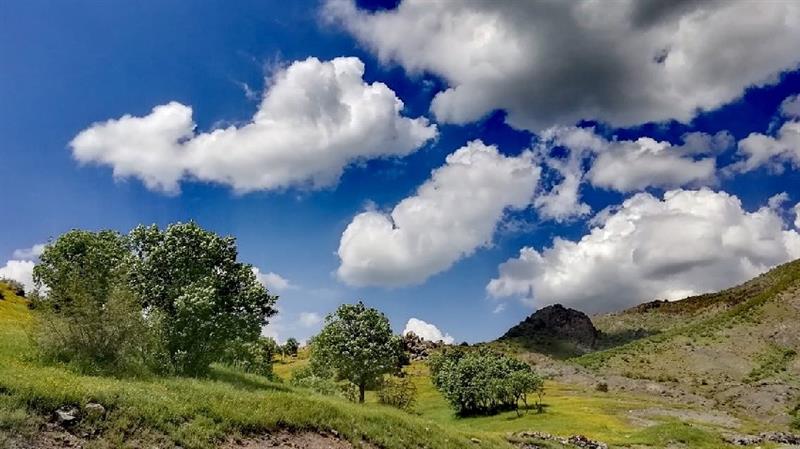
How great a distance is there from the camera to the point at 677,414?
3322 inches

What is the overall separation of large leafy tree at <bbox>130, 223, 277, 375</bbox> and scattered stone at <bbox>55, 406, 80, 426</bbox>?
49.5 feet

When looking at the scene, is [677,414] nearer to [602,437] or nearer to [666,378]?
[602,437]

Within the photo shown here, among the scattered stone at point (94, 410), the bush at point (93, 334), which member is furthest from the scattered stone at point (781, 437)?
the scattered stone at point (94, 410)

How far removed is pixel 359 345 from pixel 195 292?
2887 cm

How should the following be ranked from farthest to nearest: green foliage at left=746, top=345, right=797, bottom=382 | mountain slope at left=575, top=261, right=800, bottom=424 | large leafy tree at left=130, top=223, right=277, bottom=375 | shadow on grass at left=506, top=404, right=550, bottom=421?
1. green foliage at left=746, top=345, right=797, bottom=382
2. mountain slope at left=575, top=261, right=800, bottom=424
3. shadow on grass at left=506, top=404, right=550, bottom=421
4. large leafy tree at left=130, top=223, right=277, bottom=375

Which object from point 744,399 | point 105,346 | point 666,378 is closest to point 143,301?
point 105,346

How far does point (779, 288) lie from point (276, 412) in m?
176

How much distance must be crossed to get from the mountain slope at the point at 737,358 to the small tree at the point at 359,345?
6600cm

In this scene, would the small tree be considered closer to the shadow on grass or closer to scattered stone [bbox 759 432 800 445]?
the shadow on grass

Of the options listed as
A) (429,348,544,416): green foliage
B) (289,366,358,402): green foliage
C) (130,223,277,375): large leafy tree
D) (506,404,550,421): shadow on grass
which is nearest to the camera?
(130,223,277,375): large leafy tree

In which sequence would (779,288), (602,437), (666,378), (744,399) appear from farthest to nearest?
(779,288) < (666,378) < (744,399) < (602,437)

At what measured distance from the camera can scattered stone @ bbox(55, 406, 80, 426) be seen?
20.6 m

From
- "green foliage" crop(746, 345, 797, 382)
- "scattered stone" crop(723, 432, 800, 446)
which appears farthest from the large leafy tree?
"green foliage" crop(746, 345, 797, 382)

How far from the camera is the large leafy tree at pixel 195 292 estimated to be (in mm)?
37031
